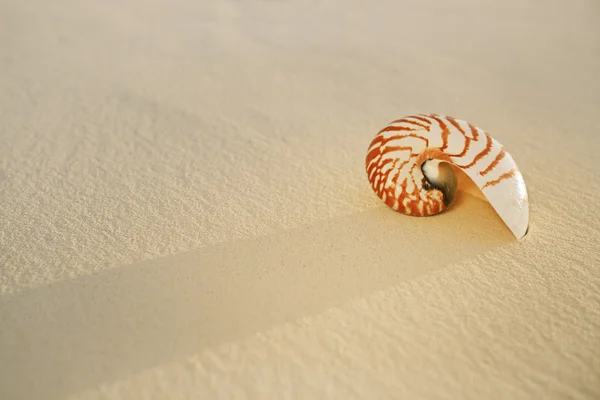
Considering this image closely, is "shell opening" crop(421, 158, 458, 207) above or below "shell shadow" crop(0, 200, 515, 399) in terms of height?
above

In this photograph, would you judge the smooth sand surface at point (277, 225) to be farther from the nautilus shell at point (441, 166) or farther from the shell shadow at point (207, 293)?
the nautilus shell at point (441, 166)

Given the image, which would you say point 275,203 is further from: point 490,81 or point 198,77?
point 490,81

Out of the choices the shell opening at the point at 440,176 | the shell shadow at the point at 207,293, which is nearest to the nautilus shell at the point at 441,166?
the shell opening at the point at 440,176

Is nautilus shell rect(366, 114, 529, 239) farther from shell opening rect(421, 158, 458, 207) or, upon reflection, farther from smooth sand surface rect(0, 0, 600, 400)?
smooth sand surface rect(0, 0, 600, 400)

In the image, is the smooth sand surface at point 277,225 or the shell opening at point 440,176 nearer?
the smooth sand surface at point 277,225

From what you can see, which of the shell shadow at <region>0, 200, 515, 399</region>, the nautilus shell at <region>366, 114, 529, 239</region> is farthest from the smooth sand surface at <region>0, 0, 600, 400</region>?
the nautilus shell at <region>366, 114, 529, 239</region>

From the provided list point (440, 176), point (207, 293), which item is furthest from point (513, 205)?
point (207, 293)

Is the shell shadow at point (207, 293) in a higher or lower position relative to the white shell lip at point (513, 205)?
lower
